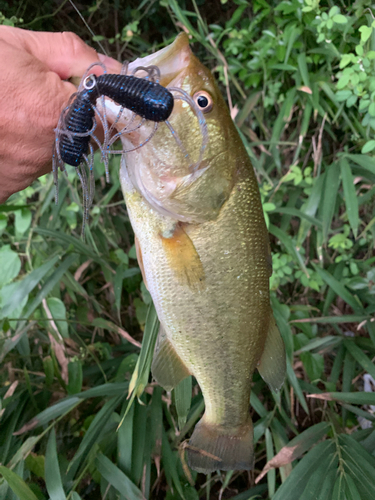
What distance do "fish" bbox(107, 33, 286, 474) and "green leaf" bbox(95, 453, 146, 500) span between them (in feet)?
1.07

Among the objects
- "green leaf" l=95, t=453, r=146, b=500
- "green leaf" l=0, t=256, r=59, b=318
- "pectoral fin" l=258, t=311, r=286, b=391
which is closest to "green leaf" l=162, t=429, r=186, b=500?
"green leaf" l=95, t=453, r=146, b=500

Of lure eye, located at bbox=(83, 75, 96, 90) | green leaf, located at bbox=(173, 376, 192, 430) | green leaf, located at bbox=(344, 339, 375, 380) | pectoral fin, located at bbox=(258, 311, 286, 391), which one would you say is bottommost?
green leaf, located at bbox=(344, 339, 375, 380)

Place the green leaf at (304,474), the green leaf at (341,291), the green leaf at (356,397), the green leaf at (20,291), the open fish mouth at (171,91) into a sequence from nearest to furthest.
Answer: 1. the open fish mouth at (171,91)
2. the green leaf at (304,474)
3. the green leaf at (356,397)
4. the green leaf at (20,291)
5. the green leaf at (341,291)

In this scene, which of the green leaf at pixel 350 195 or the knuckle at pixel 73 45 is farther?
the green leaf at pixel 350 195

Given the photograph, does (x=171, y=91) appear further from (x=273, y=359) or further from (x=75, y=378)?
(x=75, y=378)

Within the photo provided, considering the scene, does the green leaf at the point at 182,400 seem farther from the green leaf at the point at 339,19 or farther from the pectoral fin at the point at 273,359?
the green leaf at the point at 339,19

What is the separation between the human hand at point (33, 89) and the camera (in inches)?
33.2

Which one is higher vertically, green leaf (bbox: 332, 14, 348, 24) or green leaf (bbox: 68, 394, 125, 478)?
green leaf (bbox: 332, 14, 348, 24)

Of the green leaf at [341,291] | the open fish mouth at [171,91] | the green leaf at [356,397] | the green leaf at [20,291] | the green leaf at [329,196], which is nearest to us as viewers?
the open fish mouth at [171,91]

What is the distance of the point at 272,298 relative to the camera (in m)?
1.74

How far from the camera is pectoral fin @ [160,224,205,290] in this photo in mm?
943

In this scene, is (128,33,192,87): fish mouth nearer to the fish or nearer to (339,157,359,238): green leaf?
the fish

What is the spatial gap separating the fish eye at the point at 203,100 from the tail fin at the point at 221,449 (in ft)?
3.42

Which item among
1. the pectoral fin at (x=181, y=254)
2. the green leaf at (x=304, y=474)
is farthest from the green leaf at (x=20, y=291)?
the green leaf at (x=304, y=474)
